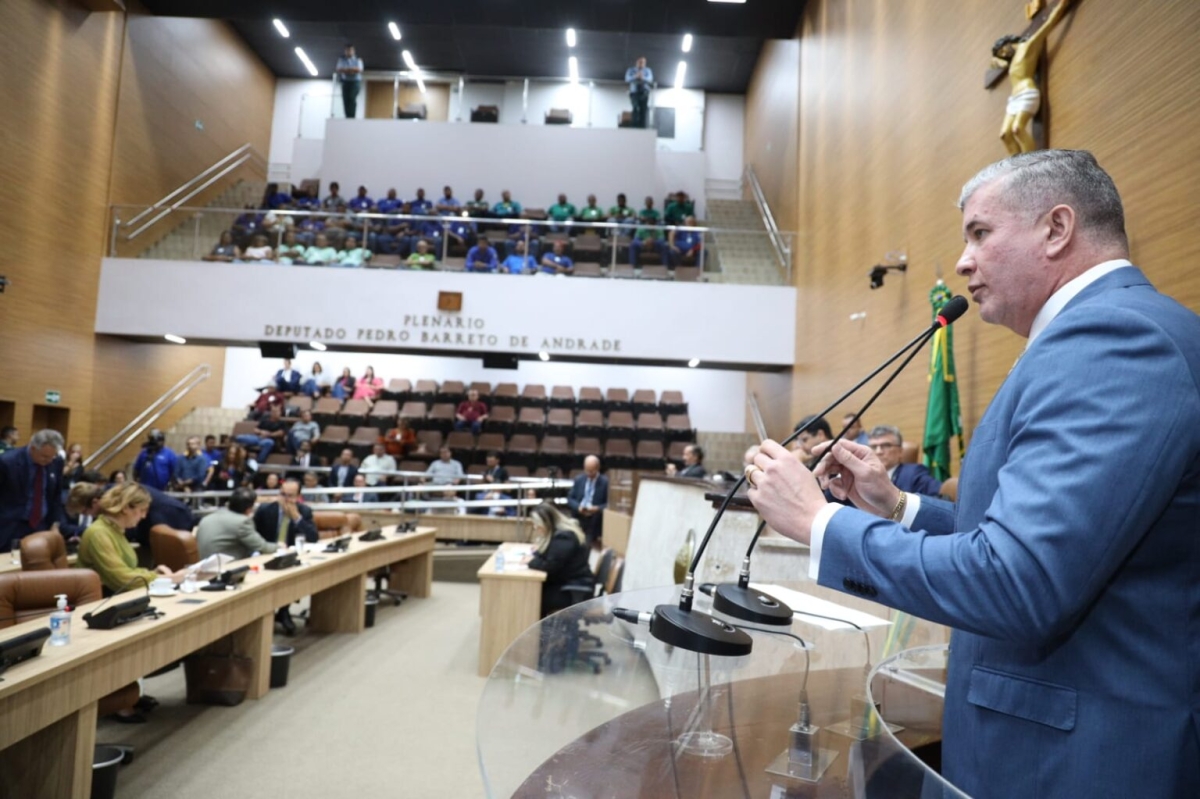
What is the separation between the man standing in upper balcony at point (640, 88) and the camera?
47.3 feet

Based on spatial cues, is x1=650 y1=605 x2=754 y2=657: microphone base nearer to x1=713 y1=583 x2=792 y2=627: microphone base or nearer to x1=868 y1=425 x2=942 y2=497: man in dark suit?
x1=713 y1=583 x2=792 y2=627: microphone base

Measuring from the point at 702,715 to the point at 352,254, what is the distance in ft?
Answer: 34.9

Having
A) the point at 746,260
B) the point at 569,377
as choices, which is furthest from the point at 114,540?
the point at 569,377

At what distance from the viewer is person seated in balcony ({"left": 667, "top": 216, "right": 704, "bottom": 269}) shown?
35.5 feet

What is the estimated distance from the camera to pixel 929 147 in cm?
619

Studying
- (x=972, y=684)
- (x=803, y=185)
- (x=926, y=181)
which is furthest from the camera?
(x=803, y=185)

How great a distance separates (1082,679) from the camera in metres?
0.93

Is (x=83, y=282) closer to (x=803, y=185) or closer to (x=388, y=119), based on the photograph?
(x=388, y=119)

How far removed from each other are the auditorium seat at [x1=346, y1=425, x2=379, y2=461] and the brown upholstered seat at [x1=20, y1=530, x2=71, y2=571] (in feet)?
22.8

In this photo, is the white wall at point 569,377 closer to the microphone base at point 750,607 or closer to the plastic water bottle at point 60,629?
the plastic water bottle at point 60,629

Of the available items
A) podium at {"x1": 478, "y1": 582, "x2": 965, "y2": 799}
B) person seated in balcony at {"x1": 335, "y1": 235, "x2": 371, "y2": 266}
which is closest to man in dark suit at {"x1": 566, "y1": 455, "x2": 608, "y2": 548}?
person seated in balcony at {"x1": 335, "y1": 235, "x2": 371, "y2": 266}

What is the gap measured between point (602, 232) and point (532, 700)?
10117mm

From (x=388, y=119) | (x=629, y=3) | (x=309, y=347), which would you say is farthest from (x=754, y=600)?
(x=388, y=119)

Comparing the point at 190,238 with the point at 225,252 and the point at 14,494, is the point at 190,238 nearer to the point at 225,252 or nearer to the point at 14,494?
the point at 225,252
